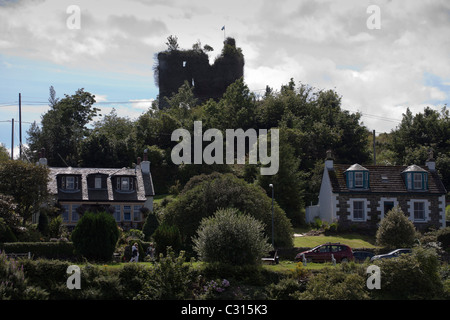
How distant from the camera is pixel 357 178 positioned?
168 feet

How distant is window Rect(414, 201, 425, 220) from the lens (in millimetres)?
50906

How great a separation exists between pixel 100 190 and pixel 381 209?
2519 centimetres

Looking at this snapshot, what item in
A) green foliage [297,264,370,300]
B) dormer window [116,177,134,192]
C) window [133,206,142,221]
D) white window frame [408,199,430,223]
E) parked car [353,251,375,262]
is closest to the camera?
green foliage [297,264,370,300]

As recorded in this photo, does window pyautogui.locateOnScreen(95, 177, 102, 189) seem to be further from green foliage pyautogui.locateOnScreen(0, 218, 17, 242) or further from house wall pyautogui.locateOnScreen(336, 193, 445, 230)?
house wall pyautogui.locateOnScreen(336, 193, 445, 230)

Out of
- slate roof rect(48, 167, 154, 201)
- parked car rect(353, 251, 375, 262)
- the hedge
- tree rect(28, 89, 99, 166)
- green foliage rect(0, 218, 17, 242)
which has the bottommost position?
parked car rect(353, 251, 375, 262)

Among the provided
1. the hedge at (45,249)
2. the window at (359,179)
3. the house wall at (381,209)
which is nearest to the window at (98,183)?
the hedge at (45,249)

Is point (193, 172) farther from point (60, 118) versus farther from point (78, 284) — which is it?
point (78, 284)

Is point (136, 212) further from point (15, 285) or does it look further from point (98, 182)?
point (15, 285)

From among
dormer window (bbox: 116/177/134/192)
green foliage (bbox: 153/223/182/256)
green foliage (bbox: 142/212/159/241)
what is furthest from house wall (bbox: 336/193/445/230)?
dormer window (bbox: 116/177/134/192)

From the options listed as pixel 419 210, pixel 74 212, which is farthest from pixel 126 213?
pixel 419 210

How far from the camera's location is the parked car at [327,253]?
3631cm

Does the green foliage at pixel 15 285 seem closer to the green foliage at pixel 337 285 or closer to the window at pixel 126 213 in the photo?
the green foliage at pixel 337 285

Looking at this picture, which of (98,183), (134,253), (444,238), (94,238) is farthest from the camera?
(98,183)

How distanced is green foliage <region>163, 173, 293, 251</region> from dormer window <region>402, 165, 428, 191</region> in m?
15.7
